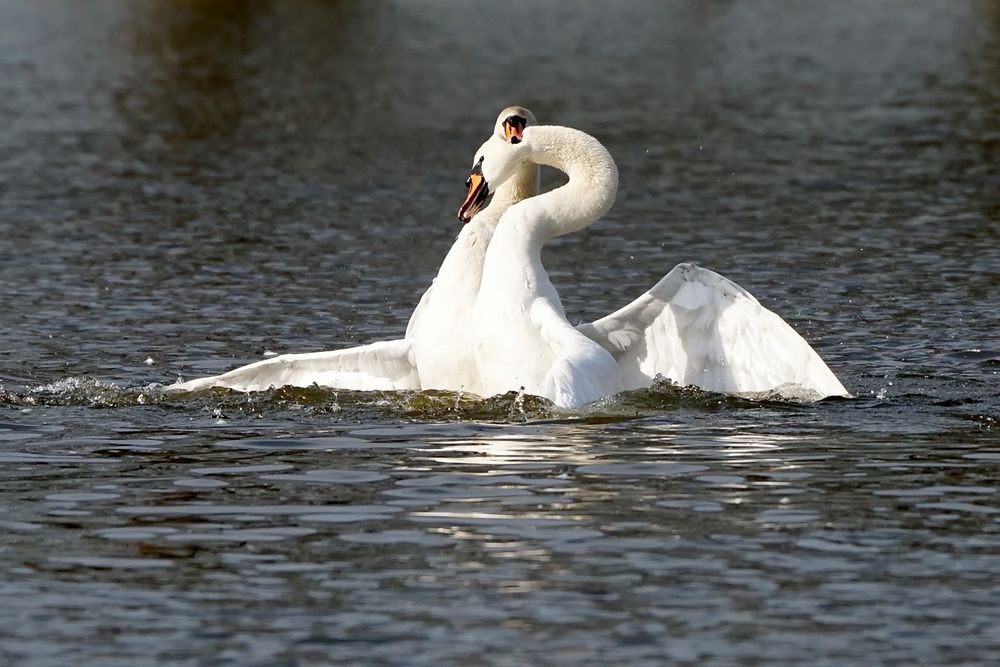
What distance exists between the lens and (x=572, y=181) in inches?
544

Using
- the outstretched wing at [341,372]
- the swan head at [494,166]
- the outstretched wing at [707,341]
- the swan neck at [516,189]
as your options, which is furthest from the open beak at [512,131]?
the outstretched wing at [341,372]

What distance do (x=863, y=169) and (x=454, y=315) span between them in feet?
48.7

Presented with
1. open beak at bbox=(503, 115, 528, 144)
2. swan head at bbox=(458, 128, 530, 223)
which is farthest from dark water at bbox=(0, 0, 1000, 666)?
open beak at bbox=(503, 115, 528, 144)

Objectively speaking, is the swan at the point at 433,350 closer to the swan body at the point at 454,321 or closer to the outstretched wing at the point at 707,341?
the swan body at the point at 454,321

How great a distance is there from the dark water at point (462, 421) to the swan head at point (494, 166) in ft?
4.56

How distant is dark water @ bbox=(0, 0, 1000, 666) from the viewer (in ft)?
28.9

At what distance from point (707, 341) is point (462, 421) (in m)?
1.76

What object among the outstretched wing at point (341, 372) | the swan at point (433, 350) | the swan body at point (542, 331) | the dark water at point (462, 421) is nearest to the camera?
the dark water at point (462, 421)

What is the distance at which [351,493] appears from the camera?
36.5ft

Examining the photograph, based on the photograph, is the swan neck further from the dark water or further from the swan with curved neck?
the dark water

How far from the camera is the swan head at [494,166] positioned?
1409 cm

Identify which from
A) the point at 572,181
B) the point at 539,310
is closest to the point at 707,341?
the point at 539,310

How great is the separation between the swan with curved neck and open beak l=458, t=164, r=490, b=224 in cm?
61

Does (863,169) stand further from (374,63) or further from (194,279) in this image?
(374,63)
